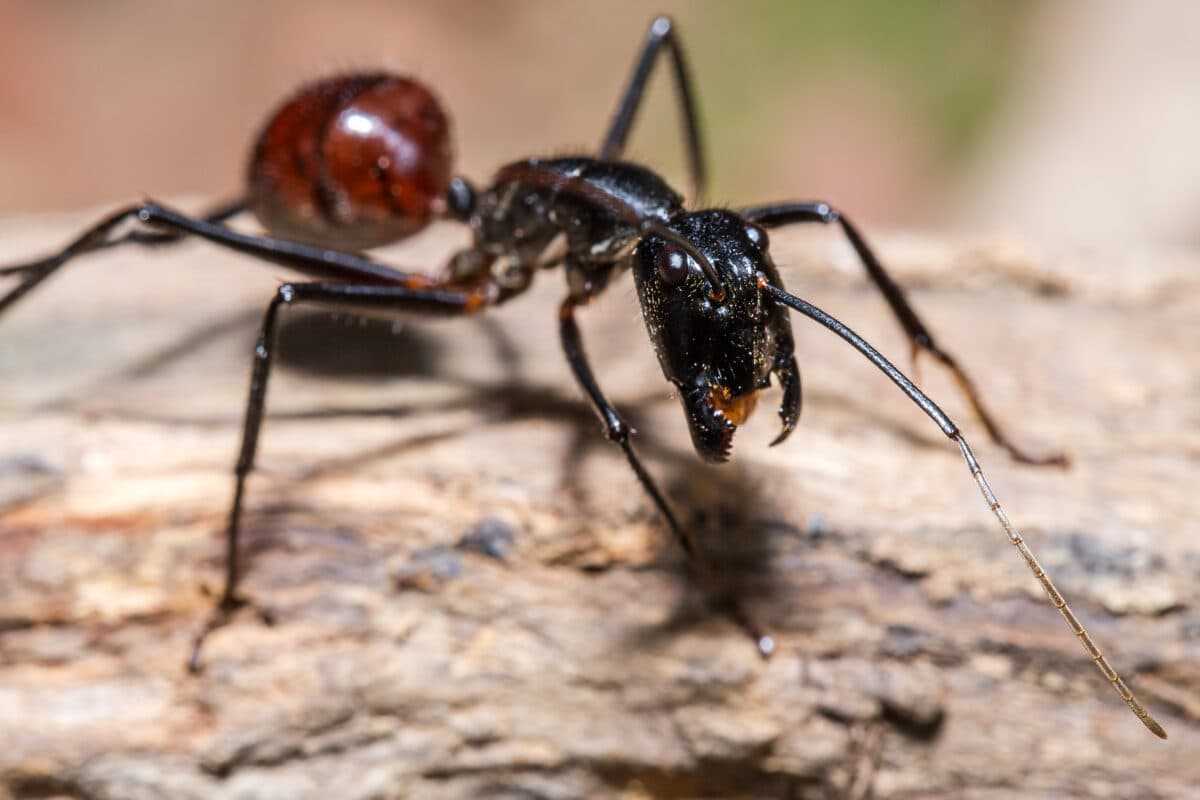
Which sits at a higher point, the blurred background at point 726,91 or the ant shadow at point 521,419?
the blurred background at point 726,91

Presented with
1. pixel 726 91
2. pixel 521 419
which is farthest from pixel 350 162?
pixel 726 91

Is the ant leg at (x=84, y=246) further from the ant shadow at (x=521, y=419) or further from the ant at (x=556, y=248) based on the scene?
the ant shadow at (x=521, y=419)

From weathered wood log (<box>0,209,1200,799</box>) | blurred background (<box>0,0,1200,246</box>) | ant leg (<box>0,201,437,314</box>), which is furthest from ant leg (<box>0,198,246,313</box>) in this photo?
blurred background (<box>0,0,1200,246</box>)

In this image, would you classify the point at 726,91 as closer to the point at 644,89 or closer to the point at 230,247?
the point at 644,89

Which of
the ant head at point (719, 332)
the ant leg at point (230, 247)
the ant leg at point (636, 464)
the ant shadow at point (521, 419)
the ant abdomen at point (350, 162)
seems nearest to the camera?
the ant head at point (719, 332)

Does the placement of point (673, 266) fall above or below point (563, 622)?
above

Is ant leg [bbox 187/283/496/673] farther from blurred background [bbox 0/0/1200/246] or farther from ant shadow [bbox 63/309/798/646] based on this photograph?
blurred background [bbox 0/0/1200/246]

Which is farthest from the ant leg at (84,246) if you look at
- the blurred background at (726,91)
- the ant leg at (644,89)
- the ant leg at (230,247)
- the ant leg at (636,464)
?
the blurred background at (726,91)

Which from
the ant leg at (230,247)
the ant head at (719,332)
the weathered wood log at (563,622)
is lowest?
the weathered wood log at (563,622)
